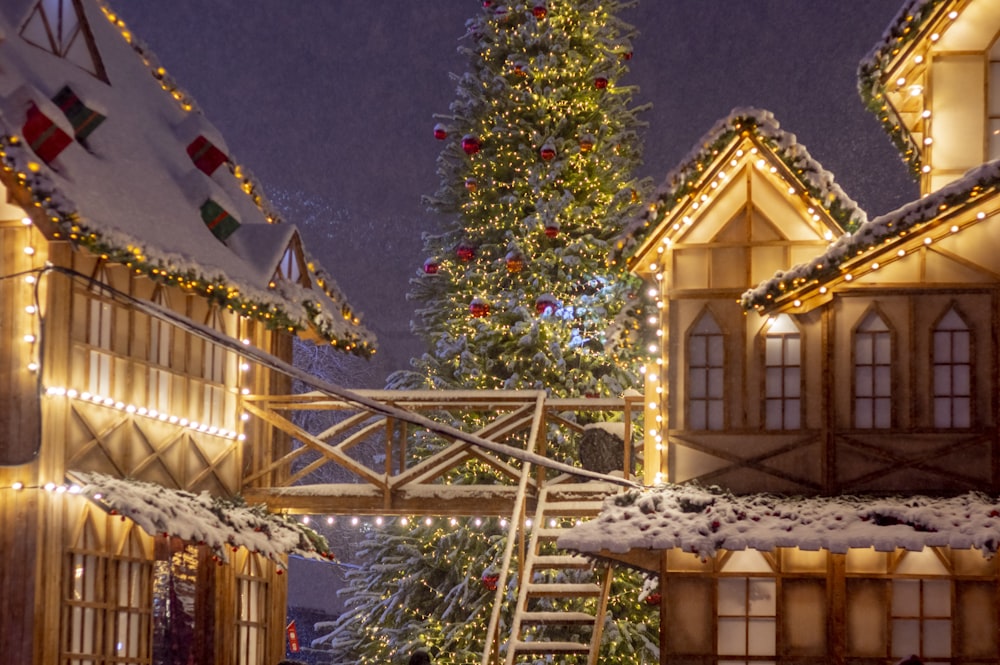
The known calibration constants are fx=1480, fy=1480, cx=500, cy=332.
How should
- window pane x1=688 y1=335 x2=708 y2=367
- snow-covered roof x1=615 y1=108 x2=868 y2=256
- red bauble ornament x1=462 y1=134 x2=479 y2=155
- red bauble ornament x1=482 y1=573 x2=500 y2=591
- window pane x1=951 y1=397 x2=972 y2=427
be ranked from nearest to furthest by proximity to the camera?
window pane x1=951 y1=397 x2=972 y2=427, snow-covered roof x1=615 y1=108 x2=868 y2=256, window pane x1=688 y1=335 x2=708 y2=367, red bauble ornament x1=482 y1=573 x2=500 y2=591, red bauble ornament x1=462 y1=134 x2=479 y2=155

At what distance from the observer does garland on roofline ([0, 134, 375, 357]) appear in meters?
13.3

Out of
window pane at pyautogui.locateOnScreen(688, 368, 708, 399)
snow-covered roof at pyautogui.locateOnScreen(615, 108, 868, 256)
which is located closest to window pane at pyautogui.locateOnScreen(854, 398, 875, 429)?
window pane at pyautogui.locateOnScreen(688, 368, 708, 399)

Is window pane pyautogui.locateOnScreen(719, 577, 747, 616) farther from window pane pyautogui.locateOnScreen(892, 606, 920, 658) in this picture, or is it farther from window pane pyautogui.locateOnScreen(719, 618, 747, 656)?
window pane pyautogui.locateOnScreen(892, 606, 920, 658)

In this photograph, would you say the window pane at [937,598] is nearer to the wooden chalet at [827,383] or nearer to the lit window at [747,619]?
the wooden chalet at [827,383]

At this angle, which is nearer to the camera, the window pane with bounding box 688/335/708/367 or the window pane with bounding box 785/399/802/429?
the window pane with bounding box 785/399/802/429

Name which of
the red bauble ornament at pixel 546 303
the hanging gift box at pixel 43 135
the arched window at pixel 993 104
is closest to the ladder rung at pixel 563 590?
the red bauble ornament at pixel 546 303

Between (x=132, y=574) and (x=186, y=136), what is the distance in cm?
594

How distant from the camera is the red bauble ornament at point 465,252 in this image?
23250mm

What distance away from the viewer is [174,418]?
16.6 metres

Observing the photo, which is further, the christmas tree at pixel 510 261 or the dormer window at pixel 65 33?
the christmas tree at pixel 510 261

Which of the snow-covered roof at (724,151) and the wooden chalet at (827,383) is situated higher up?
the snow-covered roof at (724,151)

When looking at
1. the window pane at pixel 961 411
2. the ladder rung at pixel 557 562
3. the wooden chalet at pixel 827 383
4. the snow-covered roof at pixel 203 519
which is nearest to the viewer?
the snow-covered roof at pixel 203 519

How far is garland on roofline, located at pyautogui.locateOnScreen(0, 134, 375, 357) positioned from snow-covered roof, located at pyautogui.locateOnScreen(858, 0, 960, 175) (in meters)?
7.18

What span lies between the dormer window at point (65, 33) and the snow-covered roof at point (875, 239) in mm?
7911
